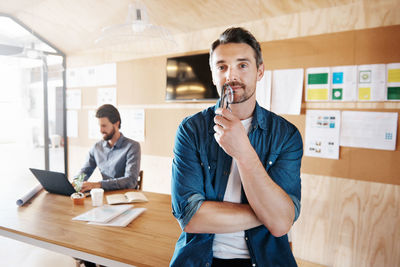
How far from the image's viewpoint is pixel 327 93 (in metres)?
2.54

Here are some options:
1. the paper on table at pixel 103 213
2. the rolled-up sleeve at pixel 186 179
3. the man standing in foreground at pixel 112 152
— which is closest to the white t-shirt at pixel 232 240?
the rolled-up sleeve at pixel 186 179

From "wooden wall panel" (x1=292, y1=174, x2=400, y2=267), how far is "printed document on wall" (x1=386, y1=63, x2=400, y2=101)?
0.75m

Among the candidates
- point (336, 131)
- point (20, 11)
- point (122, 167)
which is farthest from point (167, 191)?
point (20, 11)

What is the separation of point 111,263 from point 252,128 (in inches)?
33.8

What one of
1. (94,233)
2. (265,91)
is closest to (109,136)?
(94,233)

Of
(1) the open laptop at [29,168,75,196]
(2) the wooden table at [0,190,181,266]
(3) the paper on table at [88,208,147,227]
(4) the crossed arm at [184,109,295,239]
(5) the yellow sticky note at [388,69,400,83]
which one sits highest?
Answer: (5) the yellow sticky note at [388,69,400,83]

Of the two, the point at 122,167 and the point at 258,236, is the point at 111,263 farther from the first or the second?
the point at 122,167

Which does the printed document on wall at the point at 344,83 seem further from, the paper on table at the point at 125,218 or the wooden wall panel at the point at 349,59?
the paper on table at the point at 125,218

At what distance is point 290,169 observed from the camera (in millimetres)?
1101

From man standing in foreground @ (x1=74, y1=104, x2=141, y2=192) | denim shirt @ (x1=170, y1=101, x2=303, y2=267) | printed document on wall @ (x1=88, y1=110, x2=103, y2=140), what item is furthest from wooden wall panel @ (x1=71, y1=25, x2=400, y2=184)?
denim shirt @ (x1=170, y1=101, x2=303, y2=267)

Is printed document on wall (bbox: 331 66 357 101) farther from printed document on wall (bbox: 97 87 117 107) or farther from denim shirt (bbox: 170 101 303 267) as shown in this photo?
printed document on wall (bbox: 97 87 117 107)

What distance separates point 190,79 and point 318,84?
1.40 meters

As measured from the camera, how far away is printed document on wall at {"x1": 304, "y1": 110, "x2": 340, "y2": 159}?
99.2 inches

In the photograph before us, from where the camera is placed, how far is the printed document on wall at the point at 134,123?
3.76 m
